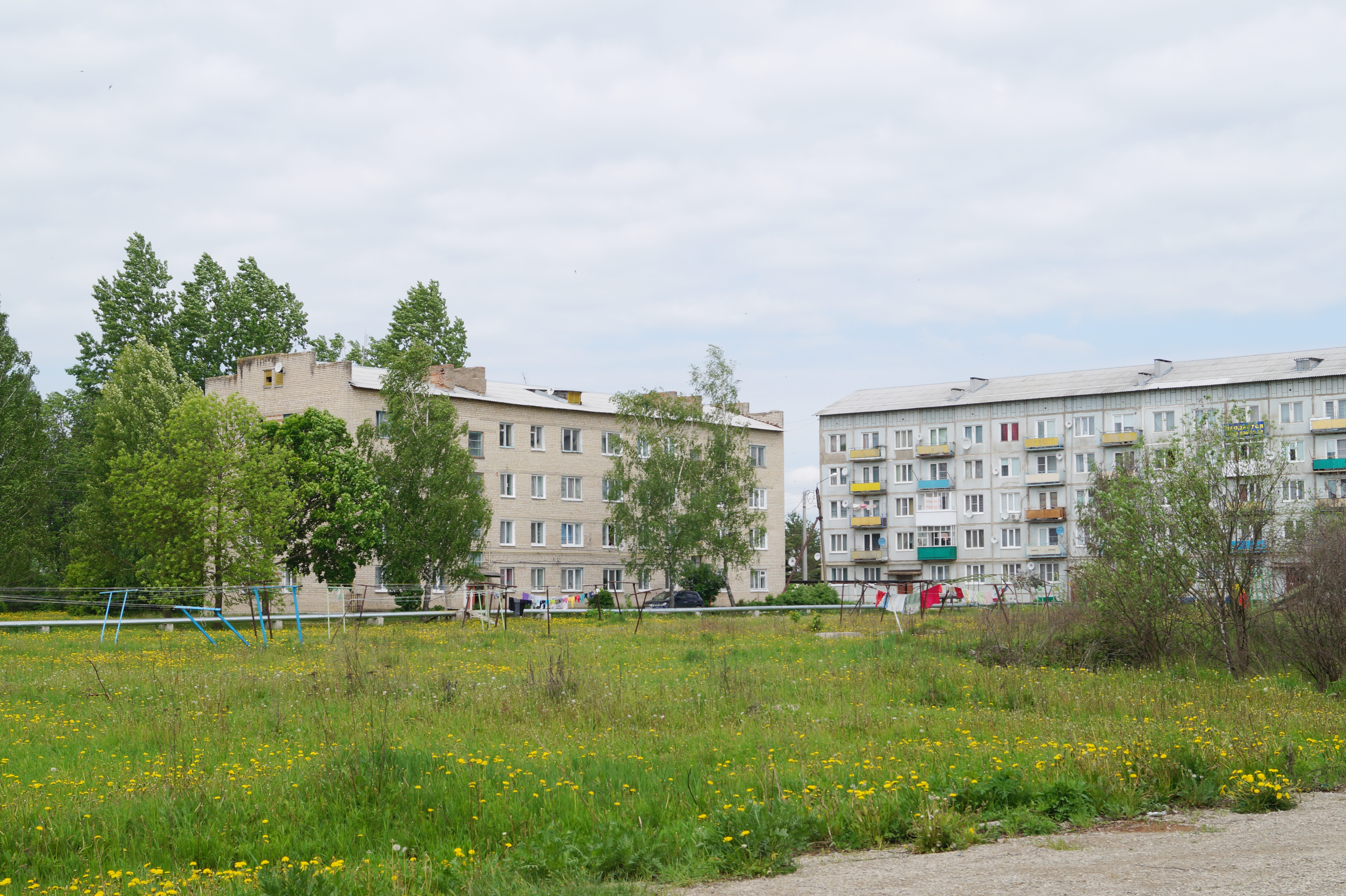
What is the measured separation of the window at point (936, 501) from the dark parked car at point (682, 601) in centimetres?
3094

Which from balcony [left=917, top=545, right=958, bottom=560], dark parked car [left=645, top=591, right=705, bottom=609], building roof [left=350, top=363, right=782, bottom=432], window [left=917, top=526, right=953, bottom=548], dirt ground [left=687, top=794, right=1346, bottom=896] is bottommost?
dark parked car [left=645, top=591, right=705, bottom=609]

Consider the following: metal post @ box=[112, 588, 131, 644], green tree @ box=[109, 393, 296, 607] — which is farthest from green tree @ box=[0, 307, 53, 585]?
metal post @ box=[112, 588, 131, 644]

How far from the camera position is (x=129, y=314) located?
68.9 meters

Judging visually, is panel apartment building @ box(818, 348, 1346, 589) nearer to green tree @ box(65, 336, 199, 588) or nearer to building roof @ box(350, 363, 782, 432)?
building roof @ box(350, 363, 782, 432)

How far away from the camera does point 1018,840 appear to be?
859 centimetres

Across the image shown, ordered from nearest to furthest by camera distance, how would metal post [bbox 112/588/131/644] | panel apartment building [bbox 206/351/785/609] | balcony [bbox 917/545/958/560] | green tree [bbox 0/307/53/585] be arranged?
metal post [bbox 112/588/131/644]
green tree [bbox 0/307/53/585]
panel apartment building [bbox 206/351/785/609]
balcony [bbox 917/545/958/560]

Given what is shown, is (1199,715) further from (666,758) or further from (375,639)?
(375,639)

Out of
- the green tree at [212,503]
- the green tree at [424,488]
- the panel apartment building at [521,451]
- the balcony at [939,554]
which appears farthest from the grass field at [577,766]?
the balcony at [939,554]

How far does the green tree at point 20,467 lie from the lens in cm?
5538

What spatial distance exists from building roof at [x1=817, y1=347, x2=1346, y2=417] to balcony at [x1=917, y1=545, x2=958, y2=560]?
1064cm

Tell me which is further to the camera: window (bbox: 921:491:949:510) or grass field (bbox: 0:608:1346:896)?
window (bbox: 921:491:949:510)

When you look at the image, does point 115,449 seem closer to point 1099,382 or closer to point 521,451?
point 521,451

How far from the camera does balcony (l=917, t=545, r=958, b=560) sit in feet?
283

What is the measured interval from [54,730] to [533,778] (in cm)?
716
